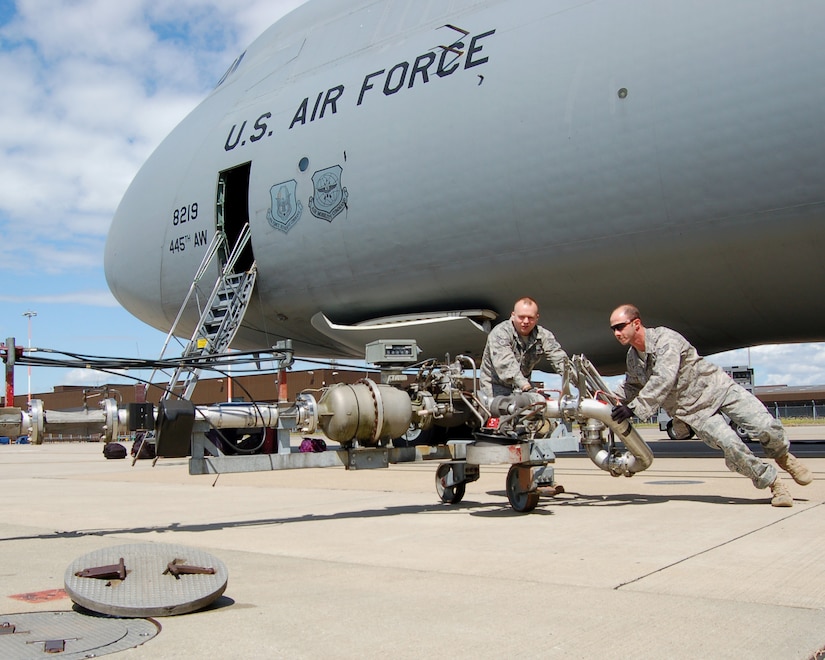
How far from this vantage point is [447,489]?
7422 millimetres

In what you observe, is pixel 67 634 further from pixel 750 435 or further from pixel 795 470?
pixel 795 470

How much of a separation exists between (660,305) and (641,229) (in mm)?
1483

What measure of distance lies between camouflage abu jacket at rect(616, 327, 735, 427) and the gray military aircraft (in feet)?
12.7

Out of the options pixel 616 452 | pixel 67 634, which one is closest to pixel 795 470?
pixel 616 452

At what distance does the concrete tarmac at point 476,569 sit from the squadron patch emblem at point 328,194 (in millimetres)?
5658

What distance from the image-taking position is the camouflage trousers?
6.42m

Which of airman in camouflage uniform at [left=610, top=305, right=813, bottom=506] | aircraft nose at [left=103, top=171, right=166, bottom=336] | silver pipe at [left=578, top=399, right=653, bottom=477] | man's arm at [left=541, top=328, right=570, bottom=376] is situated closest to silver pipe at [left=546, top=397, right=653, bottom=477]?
silver pipe at [left=578, top=399, right=653, bottom=477]

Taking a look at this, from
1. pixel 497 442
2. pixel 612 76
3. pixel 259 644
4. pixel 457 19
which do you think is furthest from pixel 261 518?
pixel 457 19

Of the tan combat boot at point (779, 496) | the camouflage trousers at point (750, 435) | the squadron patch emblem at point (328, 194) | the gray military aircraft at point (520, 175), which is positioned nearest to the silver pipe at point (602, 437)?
the camouflage trousers at point (750, 435)

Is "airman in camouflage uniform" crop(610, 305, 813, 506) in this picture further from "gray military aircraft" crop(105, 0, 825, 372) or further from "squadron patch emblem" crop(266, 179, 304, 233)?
"squadron patch emblem" crop(266, 179, 304, 233)

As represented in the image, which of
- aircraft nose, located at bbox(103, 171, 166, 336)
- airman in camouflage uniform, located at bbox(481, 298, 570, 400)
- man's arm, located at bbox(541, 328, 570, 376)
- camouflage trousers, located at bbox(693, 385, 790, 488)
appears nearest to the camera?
camouflage trousers, located at bbox(693, 385, 790, 488)

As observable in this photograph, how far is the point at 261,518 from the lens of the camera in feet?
23.3

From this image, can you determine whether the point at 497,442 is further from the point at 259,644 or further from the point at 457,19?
the point at 457,19

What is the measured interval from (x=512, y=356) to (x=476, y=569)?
8.20ft
